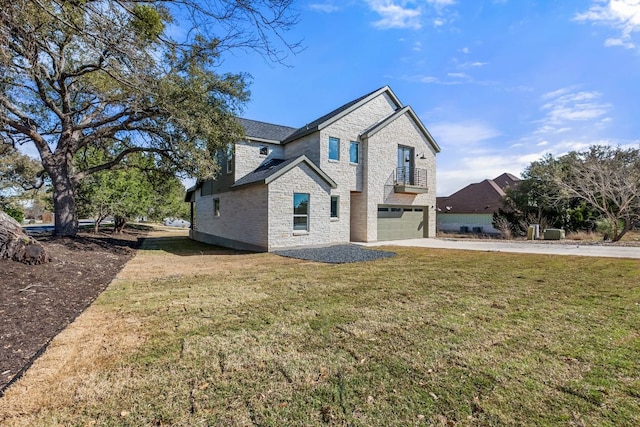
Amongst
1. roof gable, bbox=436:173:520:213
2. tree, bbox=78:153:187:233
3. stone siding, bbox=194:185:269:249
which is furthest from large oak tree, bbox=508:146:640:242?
tree, bbox=78:153:187:233

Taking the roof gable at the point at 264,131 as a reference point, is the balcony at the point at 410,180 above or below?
below

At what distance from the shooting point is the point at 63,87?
10797 mm

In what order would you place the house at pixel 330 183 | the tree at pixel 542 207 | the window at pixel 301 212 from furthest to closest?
1. the tree at pixel 542 207
2. the window at pixel 301 212
3. the house at pixel 330 183

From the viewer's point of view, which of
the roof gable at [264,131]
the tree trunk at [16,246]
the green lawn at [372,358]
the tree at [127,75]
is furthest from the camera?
the roof gable at [264,131]

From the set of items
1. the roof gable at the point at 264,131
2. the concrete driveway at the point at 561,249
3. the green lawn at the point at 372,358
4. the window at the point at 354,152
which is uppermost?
the roof gable at the point at 264,131

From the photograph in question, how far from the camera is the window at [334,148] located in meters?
15.9

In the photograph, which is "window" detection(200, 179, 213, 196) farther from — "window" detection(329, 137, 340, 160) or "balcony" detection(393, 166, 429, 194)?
"balcony" detection(393, 166, 429, 194)

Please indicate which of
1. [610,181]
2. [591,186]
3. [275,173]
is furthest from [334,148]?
[591,186]

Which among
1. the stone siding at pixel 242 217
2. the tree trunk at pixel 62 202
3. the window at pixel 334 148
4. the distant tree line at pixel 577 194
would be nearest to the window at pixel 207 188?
the stone siding at pixel 242 217

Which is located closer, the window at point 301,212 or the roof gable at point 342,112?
the window at point 301,212

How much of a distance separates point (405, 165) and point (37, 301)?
699 inches

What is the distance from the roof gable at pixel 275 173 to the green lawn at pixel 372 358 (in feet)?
22.9

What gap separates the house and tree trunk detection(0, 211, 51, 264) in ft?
24.3

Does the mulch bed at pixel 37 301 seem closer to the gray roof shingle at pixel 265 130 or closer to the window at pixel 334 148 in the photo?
the gray roof shingle at pixel 265 130
